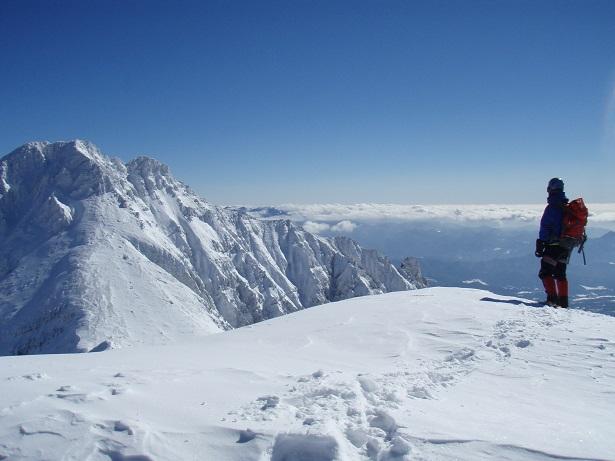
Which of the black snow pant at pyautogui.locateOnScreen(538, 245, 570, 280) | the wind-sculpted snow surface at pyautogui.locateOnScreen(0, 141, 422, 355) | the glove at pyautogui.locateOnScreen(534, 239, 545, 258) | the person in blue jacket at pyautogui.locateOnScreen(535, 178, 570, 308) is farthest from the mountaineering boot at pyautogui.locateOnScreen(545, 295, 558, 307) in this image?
the wind-sculpted snow surface at pyautogui.locateOnScreen(0, 141, 422, 355)

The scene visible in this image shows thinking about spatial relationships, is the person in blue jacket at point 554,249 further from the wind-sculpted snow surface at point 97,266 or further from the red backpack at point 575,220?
the wind-sculpted snow surface at point 97,266

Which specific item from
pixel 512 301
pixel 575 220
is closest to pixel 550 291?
pixel 512 301

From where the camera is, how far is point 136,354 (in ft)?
31.3

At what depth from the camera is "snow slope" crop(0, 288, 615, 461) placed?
15.5ft

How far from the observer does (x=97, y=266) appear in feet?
397

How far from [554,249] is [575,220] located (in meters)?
1.17

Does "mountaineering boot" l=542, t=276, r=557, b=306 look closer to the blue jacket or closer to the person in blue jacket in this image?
the person in blue jacket

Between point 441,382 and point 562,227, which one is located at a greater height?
point 562,227

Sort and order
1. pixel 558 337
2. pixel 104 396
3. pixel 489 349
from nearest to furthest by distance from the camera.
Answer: pixel 104 396 → pixel 489 349 → pixel 558 337

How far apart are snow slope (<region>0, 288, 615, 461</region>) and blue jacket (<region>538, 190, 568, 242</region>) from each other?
4.68 meters

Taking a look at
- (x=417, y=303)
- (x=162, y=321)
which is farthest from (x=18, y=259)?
(x=417, y=303)

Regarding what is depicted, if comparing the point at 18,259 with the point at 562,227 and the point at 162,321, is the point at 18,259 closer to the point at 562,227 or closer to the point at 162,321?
the point at 162,321

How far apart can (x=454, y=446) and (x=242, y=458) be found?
86.9 inches

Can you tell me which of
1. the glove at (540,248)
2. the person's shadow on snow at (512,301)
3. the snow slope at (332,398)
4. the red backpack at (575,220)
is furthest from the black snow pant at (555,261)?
the snow slope at (332,398)
